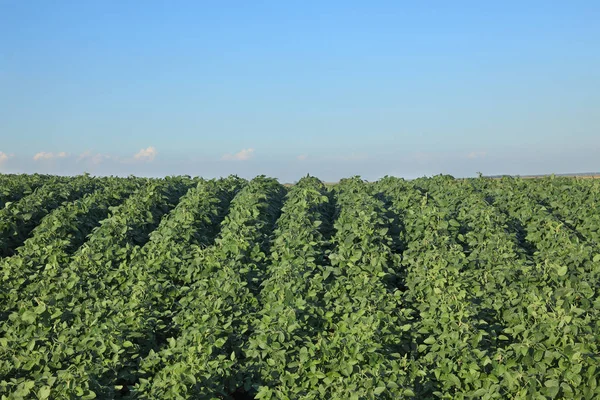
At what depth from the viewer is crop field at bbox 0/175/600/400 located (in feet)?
20.4

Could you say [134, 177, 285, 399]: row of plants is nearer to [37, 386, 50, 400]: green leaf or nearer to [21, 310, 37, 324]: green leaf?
[37, 386, 50, 400]: green leaf

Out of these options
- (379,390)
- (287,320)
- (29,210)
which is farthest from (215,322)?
(29,210)

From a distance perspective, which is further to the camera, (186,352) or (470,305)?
(470,305)

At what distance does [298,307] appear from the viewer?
7023mm

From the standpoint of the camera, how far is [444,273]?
7.98 meters

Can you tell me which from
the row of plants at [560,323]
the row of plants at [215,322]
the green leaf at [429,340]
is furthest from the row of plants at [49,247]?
the row of plants at [560,323]

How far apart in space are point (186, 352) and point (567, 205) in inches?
370

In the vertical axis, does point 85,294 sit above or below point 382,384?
above

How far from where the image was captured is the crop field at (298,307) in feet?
20.4

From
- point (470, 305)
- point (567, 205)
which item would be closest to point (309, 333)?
point (470, 305)

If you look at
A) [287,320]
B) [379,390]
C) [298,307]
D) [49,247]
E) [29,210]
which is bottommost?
[379,390]

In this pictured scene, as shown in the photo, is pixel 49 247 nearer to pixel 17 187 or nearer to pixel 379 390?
pixel 17 187

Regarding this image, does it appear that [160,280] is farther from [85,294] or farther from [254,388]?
[254,388]

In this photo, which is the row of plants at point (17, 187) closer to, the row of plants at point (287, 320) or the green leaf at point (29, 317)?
the green leaf at point (29, 317)
